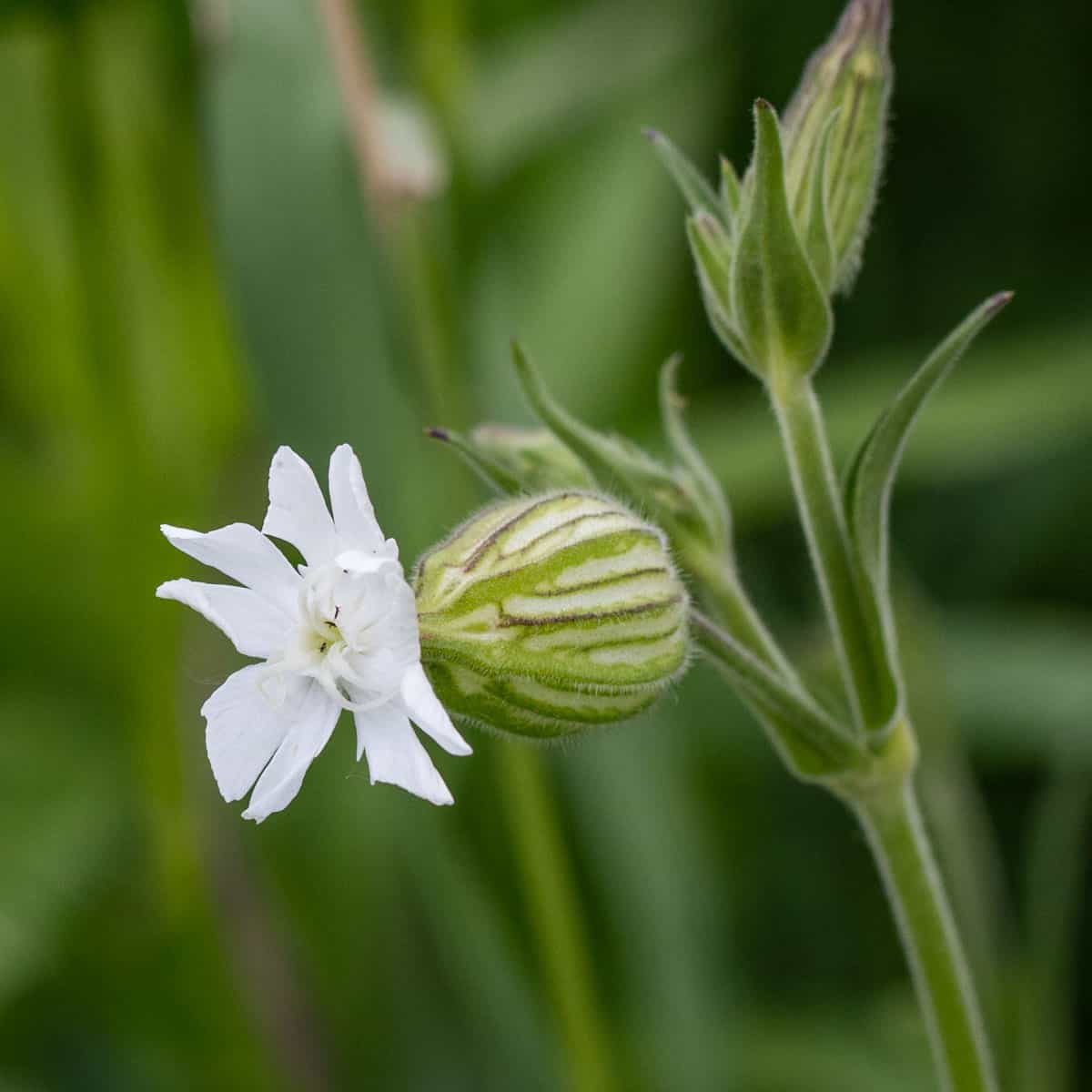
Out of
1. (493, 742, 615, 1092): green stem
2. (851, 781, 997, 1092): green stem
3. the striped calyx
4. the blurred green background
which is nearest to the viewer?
the striped calyx

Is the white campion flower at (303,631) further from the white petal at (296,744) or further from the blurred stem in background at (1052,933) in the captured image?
the blurred stem in background at (1052,933)

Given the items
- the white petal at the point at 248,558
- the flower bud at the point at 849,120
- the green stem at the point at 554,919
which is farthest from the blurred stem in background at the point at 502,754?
the white petal at the point at 248,558

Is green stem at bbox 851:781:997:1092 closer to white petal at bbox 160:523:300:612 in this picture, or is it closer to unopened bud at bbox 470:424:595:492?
unopened bud at bbox 470:424:595:492

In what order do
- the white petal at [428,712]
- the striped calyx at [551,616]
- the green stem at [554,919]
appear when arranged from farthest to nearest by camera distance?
1. the green stem at [554,919]
2. the striped calyx at [551,616]
3. the white petal at [428,712]

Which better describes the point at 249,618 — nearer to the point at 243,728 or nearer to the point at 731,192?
the point at 243,728

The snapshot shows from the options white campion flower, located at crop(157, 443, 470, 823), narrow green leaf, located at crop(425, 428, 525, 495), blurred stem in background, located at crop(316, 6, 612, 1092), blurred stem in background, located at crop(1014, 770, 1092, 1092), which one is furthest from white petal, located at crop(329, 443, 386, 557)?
blurred stem in background, located at crop(1014, 770, 1092, 1092)

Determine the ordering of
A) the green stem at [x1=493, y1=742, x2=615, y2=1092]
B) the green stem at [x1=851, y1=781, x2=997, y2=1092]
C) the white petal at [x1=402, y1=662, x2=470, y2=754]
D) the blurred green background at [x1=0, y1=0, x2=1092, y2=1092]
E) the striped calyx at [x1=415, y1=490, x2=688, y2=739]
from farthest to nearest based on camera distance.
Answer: the blurred green background at [x1=0, y1=0, x2=1092, y2=1092] → the green stem at [x1=493, y1=742, x2=615, y2=1092] → the green stem at [x1=851, y1=781, x2=997, y2=1092] → the striped calyx at [x1=415, y1=490, x2=688, y2=739] → the white petal at [x1=402, y1=662, x2=470, y2=754]
